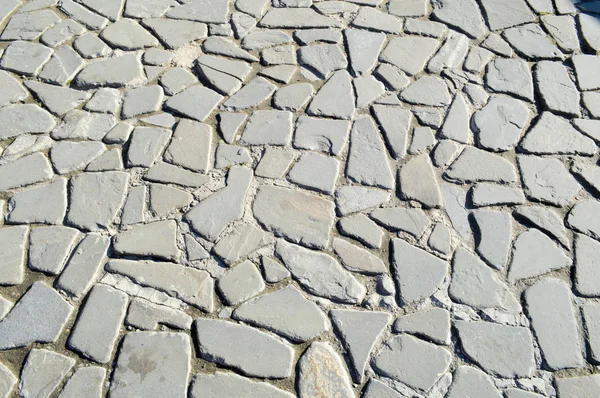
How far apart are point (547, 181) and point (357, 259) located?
109 cm

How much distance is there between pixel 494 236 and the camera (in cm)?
276

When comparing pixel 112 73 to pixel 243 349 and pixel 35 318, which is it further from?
pixel 243 349

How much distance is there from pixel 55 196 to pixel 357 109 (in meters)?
1.55

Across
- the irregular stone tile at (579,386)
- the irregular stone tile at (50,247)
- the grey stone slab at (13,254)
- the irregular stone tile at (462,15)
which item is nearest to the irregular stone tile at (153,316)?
the irregular stone tile at (50,247)

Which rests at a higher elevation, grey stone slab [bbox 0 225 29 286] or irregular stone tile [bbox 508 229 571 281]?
irregular stone tile [bbox 508 229 571 281]

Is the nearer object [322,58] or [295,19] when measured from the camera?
[322,58]

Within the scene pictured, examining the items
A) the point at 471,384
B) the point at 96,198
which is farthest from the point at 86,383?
the point at 471,384

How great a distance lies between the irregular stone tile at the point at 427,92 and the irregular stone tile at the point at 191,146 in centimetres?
109

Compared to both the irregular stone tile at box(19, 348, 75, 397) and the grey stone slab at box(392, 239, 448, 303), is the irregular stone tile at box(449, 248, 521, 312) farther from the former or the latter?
the irregular stone tile at box(19, 348, 75, 397)

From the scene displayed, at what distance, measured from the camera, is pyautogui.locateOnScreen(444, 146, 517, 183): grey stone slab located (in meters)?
3.00

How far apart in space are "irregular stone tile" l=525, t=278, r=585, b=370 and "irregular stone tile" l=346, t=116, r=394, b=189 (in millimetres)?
Result: 809

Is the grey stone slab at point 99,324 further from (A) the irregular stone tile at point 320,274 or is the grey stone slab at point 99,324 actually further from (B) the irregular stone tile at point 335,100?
(B) the irregular stone tile at point 335,100

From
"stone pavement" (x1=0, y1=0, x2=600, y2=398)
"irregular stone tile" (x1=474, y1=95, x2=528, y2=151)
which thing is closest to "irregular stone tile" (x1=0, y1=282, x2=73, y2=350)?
"stone pavement" (x1=0, y1=0, x2=600, y2=398)

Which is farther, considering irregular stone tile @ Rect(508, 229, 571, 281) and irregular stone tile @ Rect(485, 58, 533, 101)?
irregular stone tile @ Rect(485, 58, 533, 101)
